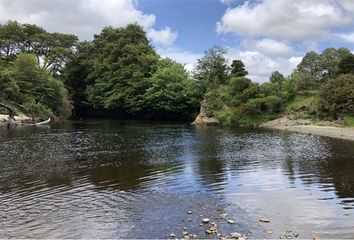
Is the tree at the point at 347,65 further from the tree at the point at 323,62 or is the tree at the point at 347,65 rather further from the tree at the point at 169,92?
the tree at the point at 169,92

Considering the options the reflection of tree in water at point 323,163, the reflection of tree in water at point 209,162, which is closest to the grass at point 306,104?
the reflection of tree in water at point 323,163

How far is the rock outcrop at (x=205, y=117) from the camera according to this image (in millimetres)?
63709

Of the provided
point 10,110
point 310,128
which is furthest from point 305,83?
point 10,110

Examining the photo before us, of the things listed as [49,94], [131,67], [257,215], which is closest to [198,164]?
[257,215]

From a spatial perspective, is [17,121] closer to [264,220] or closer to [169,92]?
[169,92]

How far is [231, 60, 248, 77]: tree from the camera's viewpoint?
69.4m

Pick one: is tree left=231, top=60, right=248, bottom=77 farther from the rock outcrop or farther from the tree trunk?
the tree trunk

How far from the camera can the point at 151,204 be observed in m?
15.4

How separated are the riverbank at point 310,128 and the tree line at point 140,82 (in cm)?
278

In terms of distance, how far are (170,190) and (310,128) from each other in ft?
112

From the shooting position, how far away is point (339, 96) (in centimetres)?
4959

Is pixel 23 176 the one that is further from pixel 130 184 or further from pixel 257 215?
pixel 257 215

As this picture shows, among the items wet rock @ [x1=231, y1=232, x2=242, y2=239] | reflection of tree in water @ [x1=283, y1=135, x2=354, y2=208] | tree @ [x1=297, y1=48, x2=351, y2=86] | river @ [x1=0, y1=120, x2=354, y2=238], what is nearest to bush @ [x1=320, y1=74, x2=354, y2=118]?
reflection of tree in water @ [x1=283, y1=135, x2=354, y2=208]

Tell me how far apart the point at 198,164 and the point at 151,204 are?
963 centimetres
